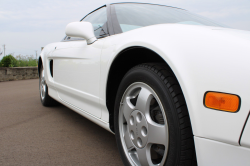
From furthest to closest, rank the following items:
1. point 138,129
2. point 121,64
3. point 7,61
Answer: point 7,61 < point 121,64 < point 138,129

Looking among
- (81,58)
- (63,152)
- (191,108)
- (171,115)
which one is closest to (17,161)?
(63,152)

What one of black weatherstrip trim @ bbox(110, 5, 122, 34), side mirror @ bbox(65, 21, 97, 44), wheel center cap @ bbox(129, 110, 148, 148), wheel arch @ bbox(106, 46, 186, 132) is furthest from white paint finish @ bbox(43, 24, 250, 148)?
side mirror @ bbox(65, 21, 97, 44)

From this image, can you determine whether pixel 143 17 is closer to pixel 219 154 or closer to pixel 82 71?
pixel 82 71

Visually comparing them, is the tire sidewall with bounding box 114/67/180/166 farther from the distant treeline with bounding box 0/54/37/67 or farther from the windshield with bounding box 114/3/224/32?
the distant treeline with bounding box 0/54/37/67

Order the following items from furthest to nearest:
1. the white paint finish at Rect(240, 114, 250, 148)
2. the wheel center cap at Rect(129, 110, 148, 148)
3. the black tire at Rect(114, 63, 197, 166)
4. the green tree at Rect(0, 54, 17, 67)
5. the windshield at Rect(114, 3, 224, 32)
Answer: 1. the green tree at Rect(0, 54, 17, 67)
2. the windshield at Rect(114, 3, 224, 32)
3. the wheel center cap at Rect(129, 110, 148, 148)
4. the black tire at Rect(114, 63, 197, 166)
5. the white paint finish at Rect(240, 114, 250, 148)

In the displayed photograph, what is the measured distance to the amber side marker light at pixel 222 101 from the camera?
0.82 m

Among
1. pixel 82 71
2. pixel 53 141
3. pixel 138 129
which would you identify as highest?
pixel 82 71

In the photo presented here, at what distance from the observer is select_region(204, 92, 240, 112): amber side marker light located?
0.82 meters

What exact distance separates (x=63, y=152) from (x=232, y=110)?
1.50 metres

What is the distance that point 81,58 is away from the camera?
1984 mm

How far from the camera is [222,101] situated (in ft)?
2.79

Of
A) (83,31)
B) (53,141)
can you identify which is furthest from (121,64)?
(53,141)

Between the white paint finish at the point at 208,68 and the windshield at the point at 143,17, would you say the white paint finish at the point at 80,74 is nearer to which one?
the windshield at the point at 143,17

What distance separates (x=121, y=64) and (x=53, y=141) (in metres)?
1.15
